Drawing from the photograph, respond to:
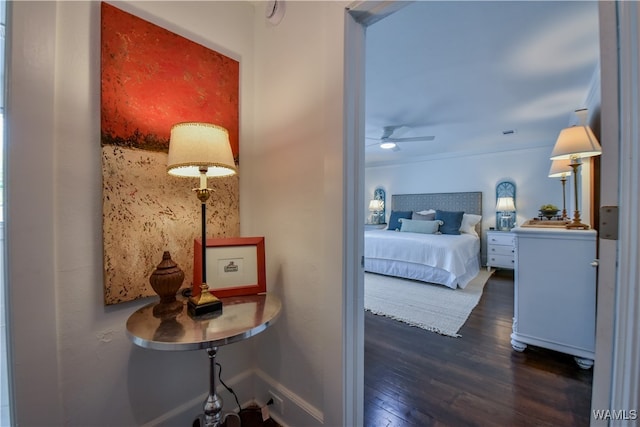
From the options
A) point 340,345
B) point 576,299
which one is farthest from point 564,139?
point 340,345

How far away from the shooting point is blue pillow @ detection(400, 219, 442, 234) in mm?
4738

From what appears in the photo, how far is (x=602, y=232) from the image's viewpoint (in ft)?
2.25

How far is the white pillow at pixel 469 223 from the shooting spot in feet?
15.7

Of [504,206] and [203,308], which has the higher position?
[504,206]

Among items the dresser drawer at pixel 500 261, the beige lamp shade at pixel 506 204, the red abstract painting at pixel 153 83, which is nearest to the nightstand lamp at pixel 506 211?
the beige lamp shade at pixel 506 204

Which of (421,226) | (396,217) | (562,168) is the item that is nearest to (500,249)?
(421,226)

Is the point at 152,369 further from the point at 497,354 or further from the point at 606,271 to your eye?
the point at 497,354

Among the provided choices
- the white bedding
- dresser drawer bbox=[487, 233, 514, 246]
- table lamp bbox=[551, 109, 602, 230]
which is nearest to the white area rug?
the white bedding

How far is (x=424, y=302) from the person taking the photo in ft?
10.1

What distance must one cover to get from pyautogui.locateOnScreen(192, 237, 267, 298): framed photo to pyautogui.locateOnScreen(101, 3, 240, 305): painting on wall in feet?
0.79

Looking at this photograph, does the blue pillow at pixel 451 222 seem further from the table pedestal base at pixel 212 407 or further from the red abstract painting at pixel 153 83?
the table pedestal base at pixel 212 407

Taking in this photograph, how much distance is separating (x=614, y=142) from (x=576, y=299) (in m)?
1.83

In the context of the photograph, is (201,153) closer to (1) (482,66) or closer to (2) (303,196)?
(2) (303,196)

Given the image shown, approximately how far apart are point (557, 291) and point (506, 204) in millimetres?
3064
